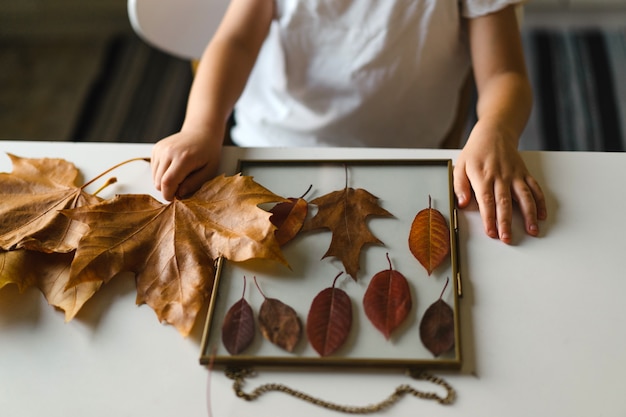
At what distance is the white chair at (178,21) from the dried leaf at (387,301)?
621 mm

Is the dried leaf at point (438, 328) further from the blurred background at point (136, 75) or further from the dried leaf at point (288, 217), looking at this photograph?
the blurred background at point (136, 75)

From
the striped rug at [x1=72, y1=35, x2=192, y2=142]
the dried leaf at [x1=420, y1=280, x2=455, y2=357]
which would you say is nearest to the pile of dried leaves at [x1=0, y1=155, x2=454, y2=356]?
the dried leaf at [x1=420, y1=280, x2=455, y2=357]

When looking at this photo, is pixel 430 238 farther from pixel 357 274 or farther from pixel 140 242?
pixel 140 242

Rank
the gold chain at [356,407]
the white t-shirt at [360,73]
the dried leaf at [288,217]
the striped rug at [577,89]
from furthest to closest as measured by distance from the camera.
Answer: the striped rug at [577,89] < the white t-shirt at [360,73] < the dried leaf at [288,217] < the gold chain at [356,407]

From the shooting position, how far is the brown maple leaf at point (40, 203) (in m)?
0.57

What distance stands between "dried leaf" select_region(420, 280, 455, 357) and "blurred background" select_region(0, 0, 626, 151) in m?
1.17

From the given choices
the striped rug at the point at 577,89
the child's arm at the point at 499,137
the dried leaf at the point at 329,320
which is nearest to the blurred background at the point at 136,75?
the striped rug at the point at 577,89

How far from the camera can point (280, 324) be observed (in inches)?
19.5

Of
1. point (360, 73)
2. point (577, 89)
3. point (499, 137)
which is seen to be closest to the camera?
point (499, 137)

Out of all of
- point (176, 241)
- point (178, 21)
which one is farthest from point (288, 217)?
point (178, 21)

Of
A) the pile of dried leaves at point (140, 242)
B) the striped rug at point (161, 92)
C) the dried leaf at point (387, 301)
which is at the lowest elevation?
the dried leaf at point (387, 301)

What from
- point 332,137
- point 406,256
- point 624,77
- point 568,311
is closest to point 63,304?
point 406,256

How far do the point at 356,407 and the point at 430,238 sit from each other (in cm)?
17

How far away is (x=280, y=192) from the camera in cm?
61
